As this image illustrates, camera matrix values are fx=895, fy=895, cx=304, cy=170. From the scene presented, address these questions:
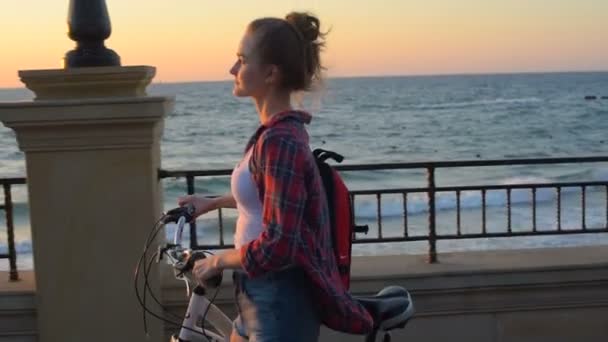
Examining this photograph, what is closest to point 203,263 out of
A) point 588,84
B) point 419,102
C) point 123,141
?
point 123,141

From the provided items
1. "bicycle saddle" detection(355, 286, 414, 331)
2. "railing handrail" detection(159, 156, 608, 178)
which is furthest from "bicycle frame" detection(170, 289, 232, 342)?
"railing handrail" detection(159, 156, 608, 178)

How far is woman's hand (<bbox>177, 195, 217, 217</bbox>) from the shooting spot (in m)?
3.09

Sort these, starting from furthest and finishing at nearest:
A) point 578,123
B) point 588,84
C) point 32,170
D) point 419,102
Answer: point 588,84 < point 419,102 < point 578,123 < point 32,170

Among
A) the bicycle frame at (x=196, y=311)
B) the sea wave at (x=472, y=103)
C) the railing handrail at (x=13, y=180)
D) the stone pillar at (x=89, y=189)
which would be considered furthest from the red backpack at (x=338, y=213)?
the sea wave at (x=472, y=103)

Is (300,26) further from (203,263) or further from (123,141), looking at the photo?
(123,141)

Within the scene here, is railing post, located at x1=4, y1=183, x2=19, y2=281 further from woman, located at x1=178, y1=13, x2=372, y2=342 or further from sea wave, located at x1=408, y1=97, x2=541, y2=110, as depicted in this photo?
sea wave, located at x1=408, y1=97, x2=541, y2=110

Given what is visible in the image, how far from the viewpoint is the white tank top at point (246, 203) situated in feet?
9.09

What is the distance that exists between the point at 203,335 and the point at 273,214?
0.66 metres

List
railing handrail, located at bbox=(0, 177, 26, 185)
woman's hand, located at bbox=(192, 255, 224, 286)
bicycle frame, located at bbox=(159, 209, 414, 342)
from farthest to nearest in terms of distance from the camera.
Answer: railing handrail, located at bbox=(0, 177, 26, 185)
bicycle frame, located at bbox=(159, 209, 414, 342)
woman's hand, located at bbox=(192, 255, 224, 286)

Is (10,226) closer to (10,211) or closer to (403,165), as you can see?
(10,211)

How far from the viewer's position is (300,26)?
2822mm

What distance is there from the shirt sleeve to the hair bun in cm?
37

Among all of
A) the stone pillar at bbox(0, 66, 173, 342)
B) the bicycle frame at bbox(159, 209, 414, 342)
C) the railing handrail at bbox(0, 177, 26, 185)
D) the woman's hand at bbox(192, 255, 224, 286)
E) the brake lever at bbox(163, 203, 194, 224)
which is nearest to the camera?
the woman's hand at bbox(192, 255, 224, 286)

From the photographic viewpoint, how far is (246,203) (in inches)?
110
